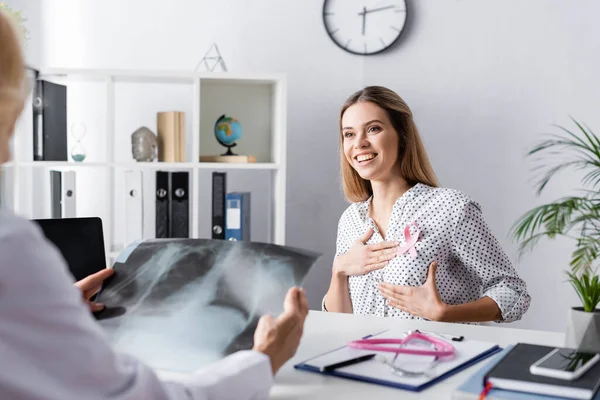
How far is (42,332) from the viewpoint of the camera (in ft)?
2.08

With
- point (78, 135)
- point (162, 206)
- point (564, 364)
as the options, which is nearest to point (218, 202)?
point (162, 206)

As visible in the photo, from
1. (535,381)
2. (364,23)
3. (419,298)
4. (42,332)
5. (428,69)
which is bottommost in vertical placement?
(419,298)

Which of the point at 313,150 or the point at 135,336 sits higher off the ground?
the point at 313,150

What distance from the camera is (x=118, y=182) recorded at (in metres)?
3.09

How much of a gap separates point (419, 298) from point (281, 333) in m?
0.87

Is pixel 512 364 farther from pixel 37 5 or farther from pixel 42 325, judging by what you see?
pixel 37 5

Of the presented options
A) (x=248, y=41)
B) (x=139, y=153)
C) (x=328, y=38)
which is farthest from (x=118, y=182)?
(x=328, y=38)

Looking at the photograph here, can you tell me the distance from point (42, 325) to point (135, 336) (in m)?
0.50

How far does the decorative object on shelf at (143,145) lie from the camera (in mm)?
Answer: 2818

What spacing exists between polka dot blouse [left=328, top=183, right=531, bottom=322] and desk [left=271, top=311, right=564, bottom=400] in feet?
1.64

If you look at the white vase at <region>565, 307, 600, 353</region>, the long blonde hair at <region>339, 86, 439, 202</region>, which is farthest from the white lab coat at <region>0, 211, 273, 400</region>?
the long blonde hair at <region>339, 86, 439, 202</region>

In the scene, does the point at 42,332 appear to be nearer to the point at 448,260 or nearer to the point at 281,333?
the point at 281,333

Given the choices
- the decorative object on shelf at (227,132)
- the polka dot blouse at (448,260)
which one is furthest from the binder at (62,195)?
the polka dot blouse at (448,260)

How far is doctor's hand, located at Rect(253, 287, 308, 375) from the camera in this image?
995 mm
